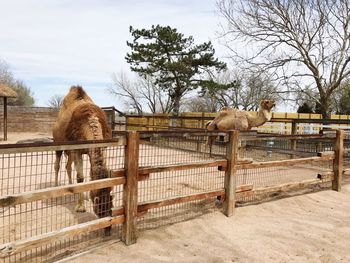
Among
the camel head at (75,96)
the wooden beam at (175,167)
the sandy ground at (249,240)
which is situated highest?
the camel head at (75,96)

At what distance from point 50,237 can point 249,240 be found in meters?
2.20

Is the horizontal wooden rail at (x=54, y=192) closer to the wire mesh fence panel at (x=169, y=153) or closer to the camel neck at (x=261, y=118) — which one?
the wire mesh fence panel at (x=169, y=153)

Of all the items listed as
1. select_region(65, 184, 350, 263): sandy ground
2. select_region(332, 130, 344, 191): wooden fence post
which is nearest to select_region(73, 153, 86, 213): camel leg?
select_region(65, 184, 350, 263): sandy ground

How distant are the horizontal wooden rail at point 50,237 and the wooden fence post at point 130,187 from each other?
0.10 m

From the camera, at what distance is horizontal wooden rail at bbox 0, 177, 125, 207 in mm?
2727

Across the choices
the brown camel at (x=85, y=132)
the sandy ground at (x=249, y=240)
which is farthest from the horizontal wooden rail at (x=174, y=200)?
the sandy ground at (x=249, y=240)

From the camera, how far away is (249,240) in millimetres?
3936

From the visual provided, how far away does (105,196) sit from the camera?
361cm

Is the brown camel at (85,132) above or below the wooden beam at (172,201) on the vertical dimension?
above

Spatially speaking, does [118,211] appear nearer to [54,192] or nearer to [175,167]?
[54,192]

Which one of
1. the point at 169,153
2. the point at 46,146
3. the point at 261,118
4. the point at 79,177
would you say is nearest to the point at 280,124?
the point at 261,118

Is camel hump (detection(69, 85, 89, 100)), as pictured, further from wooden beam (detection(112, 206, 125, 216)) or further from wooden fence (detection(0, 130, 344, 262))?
wooden beam (detection(112, 206, 125, 216))

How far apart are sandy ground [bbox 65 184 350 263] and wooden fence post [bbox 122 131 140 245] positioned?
0.45 ft

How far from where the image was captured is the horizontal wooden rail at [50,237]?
8.88 feet
